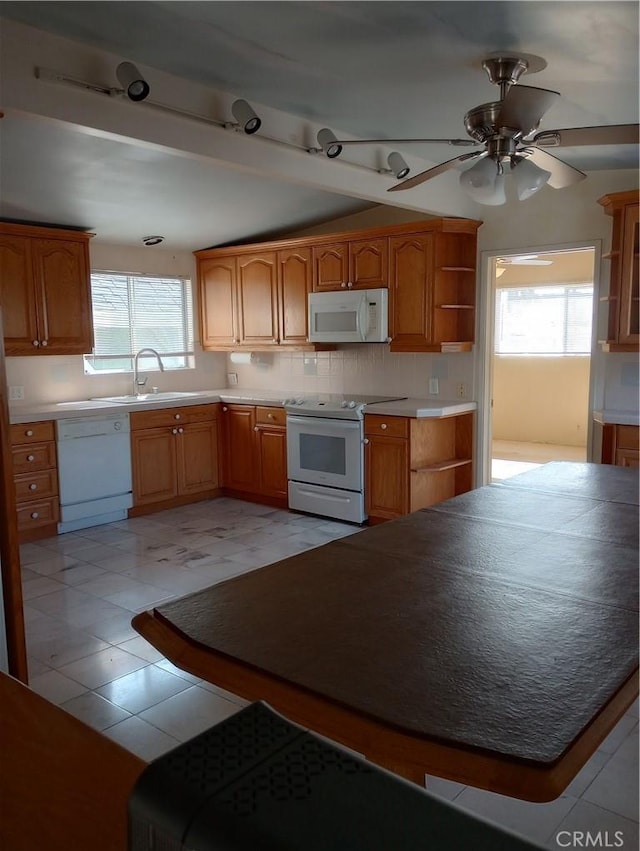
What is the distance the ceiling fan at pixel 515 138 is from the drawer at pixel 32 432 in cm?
328

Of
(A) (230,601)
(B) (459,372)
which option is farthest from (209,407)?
(A) (230,601)

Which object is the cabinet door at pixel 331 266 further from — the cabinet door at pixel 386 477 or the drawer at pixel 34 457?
the drawer at pixel 34 457

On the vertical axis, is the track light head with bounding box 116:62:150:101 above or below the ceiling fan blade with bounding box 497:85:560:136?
above

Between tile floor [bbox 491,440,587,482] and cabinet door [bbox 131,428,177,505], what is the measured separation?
323 cm

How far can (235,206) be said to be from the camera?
17.0 feet

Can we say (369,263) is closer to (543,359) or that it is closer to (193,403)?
(193,403)

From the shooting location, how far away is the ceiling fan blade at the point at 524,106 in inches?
85.8

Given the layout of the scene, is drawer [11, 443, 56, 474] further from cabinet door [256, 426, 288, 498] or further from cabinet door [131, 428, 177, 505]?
cabinet door [256, 426, 288, 498]

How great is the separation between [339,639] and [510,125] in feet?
6.30

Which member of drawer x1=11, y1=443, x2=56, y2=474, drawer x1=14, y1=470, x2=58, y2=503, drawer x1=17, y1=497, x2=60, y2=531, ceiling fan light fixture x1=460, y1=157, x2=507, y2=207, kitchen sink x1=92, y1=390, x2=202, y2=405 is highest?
ceiling fan light fixture x1=460, y1=157, x2=507, y2=207

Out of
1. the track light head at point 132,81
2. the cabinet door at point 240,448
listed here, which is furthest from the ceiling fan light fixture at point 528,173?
the cabinet door at point 240,448

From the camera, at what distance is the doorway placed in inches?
314

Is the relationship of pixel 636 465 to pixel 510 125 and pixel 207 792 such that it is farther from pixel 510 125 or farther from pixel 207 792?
pixel 207 792

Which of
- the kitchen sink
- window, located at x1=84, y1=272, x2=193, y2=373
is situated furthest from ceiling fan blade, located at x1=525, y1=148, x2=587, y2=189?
window, located at x1=84, y1=272, x2=193, y2=373
